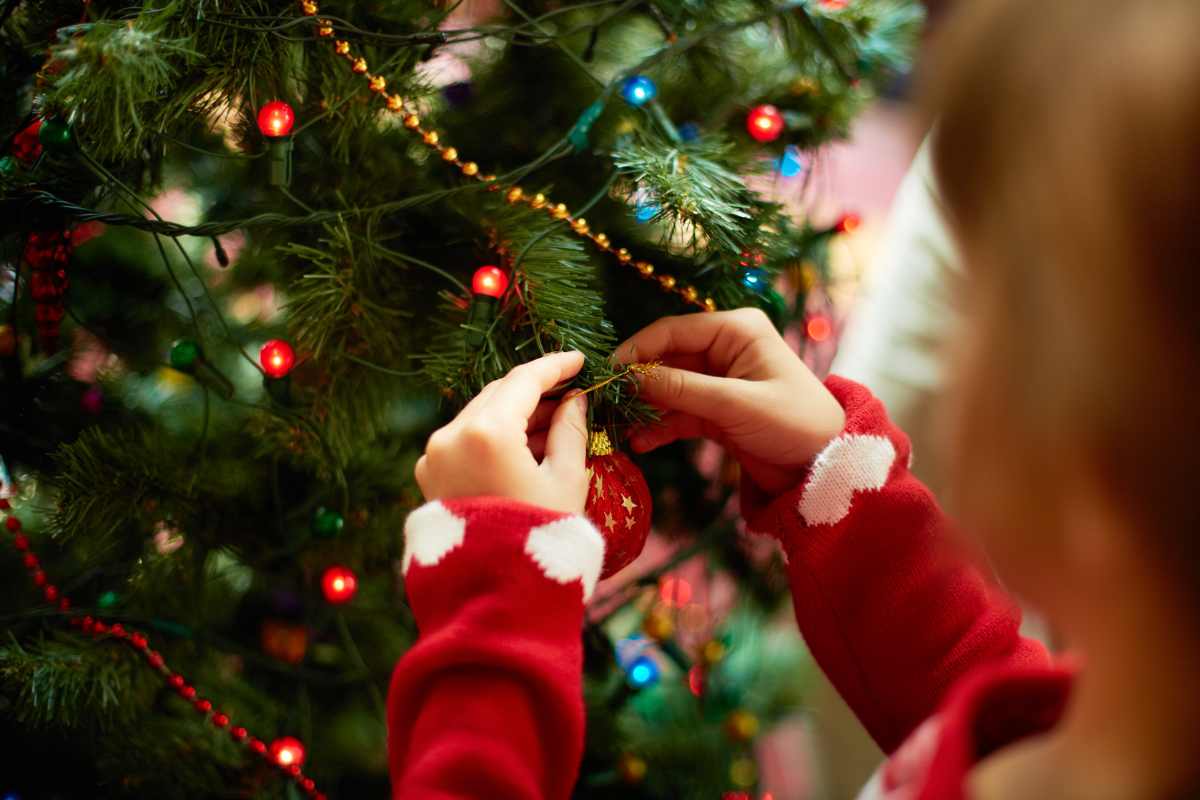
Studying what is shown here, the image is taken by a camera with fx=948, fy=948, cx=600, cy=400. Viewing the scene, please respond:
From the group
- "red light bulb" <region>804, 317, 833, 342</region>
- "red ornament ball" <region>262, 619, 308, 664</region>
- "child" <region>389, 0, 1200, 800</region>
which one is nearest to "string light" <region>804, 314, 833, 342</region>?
"red light bulb" <region>804, 317, 833, 342</region>

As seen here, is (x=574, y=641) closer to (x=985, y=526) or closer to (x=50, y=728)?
(x=985, y=526)

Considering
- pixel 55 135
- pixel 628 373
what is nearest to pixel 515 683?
pixel 628 373

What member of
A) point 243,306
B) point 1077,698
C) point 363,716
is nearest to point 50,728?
point 363,716

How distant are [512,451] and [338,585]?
0.28 meters

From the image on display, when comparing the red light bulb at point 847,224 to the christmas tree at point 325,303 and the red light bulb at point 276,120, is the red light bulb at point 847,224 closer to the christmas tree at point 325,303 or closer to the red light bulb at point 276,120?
the christmas tree at point 325,303

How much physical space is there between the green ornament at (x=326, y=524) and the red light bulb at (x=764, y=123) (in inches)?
16.1

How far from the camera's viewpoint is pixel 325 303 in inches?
22.8

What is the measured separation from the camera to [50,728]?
656 millimetres

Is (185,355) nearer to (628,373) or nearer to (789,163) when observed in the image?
(628,373)

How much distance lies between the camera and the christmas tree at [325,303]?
55cm

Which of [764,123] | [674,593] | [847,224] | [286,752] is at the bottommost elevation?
[674,593]

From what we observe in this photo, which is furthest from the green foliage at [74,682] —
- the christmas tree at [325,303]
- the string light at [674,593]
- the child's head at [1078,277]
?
the child's head at [1078,277]

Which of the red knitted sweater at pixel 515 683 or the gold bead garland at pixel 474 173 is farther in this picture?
the gold bead garland at pixel 474 173

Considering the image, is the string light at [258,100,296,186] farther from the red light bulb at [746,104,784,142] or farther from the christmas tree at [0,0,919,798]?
the red light bulb at [746,104,784,142]
